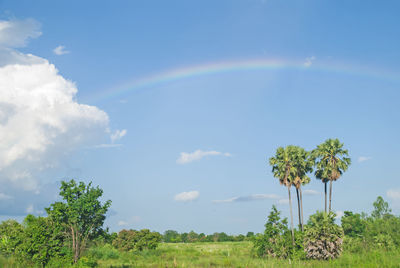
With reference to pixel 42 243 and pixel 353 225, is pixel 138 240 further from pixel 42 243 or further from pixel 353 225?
pixel 353 225

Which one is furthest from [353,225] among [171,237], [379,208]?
[171,237]

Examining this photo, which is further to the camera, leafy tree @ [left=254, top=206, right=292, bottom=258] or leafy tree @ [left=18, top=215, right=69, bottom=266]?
leafy tree @ [left=254, top=206, right=292, bottom=258]

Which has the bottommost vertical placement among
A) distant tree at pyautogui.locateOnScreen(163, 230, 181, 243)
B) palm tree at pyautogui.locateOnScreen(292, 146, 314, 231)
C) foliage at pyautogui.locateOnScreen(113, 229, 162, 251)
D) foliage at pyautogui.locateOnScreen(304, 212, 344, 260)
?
distant tree at pyautogui.locateOnScreen(163, 230, 181, 243)

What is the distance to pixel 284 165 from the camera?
61.8 m

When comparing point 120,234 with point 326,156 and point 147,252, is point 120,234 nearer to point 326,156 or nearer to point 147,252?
point 147,252

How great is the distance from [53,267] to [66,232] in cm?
305

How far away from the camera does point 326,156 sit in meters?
64.5

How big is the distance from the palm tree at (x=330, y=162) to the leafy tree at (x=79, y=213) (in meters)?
45.3

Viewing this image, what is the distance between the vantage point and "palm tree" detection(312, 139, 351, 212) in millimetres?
63406

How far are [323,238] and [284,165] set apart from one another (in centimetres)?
2149

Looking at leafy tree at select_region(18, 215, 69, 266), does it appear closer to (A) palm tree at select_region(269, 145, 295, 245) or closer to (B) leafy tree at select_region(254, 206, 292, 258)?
(B) leafy tree at select_region(254, 206, 292, 258)

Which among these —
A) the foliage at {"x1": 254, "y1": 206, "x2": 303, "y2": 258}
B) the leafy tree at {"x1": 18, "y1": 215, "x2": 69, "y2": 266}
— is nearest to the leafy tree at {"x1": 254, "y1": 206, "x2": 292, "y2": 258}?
the foliage at {"x1": 254, "y1": 206, "x2": 303, "y2": 258}


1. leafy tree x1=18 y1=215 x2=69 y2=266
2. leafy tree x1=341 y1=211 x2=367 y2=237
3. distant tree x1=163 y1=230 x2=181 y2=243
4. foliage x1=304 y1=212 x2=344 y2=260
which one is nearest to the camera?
leafy tree x1=18 y1=215 x2=69 y2=266

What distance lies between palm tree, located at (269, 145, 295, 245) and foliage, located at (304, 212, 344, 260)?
18.0 meters
